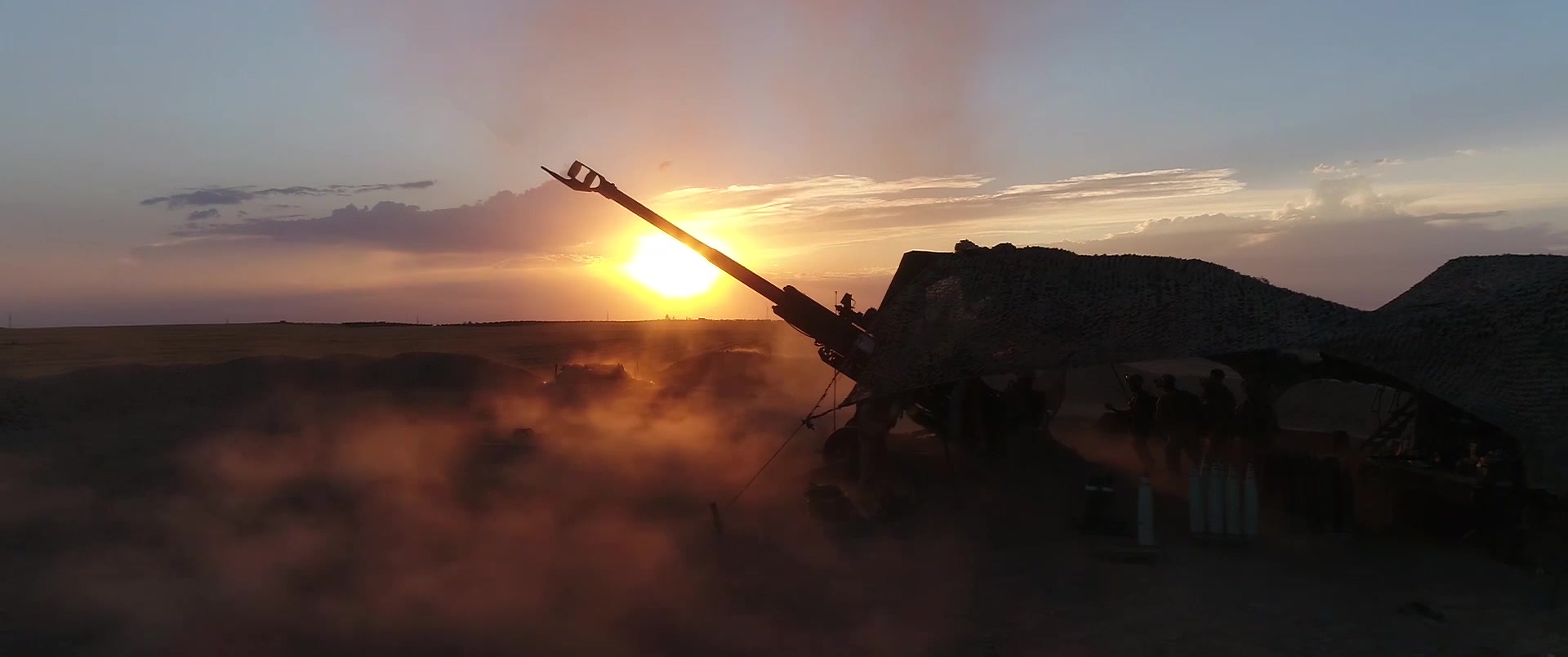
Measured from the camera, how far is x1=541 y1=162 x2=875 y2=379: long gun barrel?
605 inches

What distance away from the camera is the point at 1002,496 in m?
13.8

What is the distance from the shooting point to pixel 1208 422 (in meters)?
13.8

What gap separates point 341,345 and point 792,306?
69.9 metres

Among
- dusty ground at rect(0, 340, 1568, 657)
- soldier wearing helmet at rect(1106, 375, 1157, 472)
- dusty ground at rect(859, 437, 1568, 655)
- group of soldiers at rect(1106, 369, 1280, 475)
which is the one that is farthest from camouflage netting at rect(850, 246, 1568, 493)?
soldier wearing helmet at rect(1106, 375, 1157, 472)

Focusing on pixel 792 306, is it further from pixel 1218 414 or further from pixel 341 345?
pixel 341 345

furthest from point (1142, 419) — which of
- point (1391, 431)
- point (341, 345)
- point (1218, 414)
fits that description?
point (341, 345)

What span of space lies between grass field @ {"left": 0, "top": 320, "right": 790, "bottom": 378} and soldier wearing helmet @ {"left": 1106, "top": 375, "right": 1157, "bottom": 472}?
33380 mm

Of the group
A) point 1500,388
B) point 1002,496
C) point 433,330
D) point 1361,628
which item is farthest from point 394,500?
point 433,330

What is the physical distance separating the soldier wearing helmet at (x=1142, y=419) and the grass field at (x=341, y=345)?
33.4 m

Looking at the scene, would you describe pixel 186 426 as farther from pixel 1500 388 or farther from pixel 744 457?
pixel 1500 388

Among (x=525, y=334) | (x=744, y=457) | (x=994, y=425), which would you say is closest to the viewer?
(x=994, y=425)

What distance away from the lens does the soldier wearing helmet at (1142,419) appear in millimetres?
14828

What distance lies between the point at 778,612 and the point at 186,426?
17.6m

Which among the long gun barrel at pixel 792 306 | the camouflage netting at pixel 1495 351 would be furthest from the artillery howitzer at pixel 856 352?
the camouflage netting at pixel 1495 351
